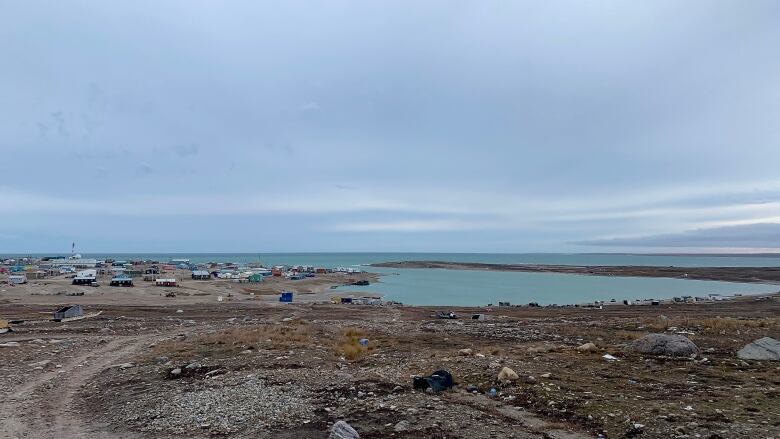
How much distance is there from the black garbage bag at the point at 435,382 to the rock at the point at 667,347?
8.77 m

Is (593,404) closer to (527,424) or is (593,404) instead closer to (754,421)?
(527,424)

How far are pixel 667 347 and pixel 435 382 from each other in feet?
31.8

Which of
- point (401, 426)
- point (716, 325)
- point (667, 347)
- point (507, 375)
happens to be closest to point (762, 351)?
point (667, 347)

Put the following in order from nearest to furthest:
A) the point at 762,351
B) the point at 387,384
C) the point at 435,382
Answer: the point at 435,382, the point at 387,384, the point at 762,351

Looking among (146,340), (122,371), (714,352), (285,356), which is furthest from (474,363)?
(146,340)

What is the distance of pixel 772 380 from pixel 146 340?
81.0ft

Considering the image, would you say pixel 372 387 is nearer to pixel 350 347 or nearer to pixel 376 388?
pixel 376 388

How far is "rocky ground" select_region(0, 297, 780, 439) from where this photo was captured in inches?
417

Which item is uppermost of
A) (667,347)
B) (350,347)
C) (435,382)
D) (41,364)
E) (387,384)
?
(667,347)

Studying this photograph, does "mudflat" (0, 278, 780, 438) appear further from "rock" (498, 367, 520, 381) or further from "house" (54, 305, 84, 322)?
"house" (54, 305, 84, 322)

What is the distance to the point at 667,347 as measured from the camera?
1797cm

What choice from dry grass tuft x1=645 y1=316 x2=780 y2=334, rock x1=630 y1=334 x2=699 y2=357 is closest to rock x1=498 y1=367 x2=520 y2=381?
rock x1=630 y1=334 x2=699 y2=357

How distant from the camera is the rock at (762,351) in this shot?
1672 cm

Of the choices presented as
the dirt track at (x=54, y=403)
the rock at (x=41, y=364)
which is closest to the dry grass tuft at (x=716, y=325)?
the dirt track at (x=54, y=403)
